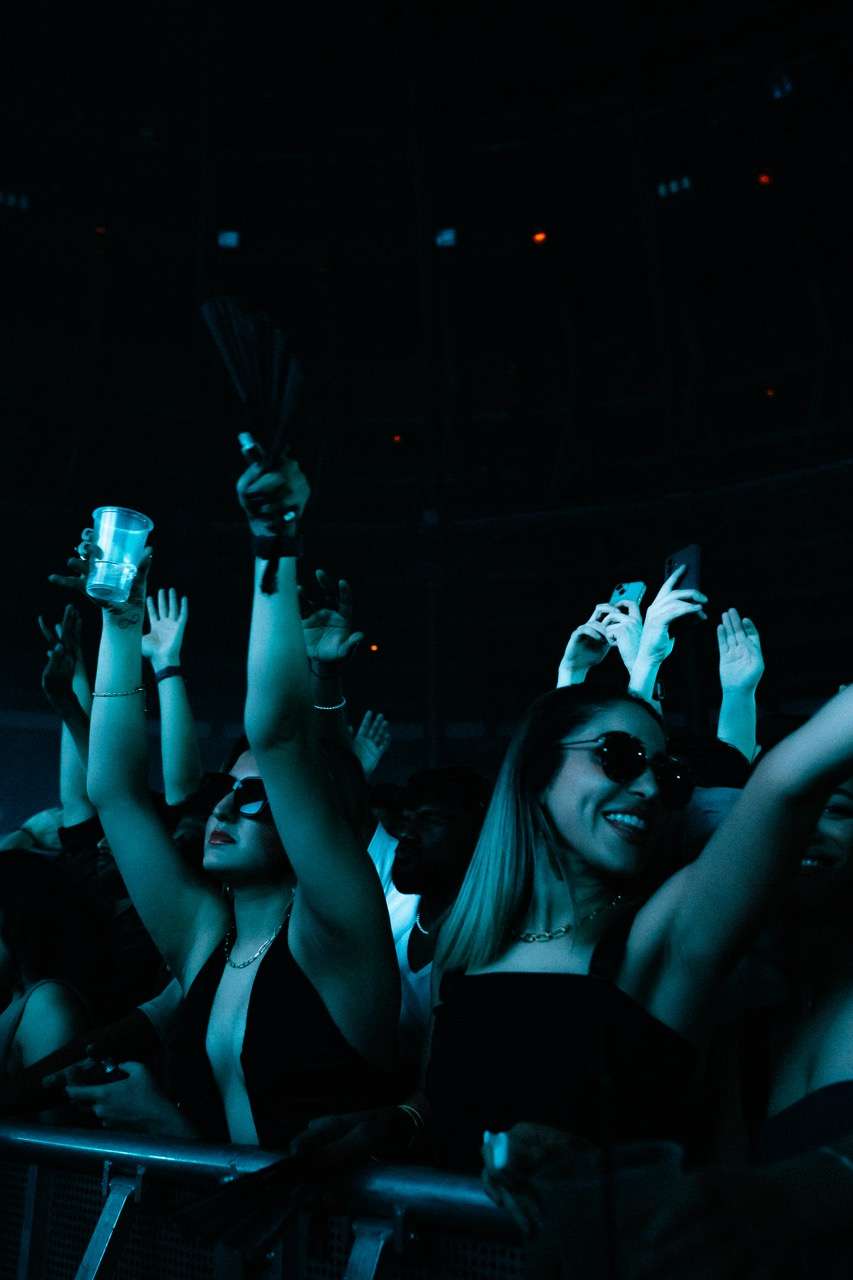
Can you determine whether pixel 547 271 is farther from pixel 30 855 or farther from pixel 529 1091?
pixel 529 1091

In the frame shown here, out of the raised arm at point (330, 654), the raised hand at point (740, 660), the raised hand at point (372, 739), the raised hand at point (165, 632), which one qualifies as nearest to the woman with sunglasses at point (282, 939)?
the raised arm at point (330, 654)

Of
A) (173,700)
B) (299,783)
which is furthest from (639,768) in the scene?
(173,700)

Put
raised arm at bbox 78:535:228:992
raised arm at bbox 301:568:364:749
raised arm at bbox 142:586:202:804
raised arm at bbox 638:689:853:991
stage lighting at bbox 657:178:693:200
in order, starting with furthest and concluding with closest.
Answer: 1. stage lighting at bbox 657:178:693:200
2. raised arm at bbox 142:586:202:804
3. raised arm at bbox 301:568:364:749
4. raised arm at bbox 78:535:228:992
5. raised arm at bbox 638:689:853:991

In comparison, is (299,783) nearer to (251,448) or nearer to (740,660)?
(251,448)

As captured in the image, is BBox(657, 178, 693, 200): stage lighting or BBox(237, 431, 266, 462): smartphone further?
BBox(657, 178, 693, 200): stage lighting

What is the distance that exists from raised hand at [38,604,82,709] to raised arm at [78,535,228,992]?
0.86m

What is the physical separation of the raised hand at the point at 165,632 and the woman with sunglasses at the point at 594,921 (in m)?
1.42

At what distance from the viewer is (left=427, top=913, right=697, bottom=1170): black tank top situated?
1314mm

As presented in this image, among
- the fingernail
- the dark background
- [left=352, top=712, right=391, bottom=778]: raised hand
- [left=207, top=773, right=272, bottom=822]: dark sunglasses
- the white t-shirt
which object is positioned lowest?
the white t-shirt

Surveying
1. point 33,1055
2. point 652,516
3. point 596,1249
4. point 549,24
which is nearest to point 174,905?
point 33,1055

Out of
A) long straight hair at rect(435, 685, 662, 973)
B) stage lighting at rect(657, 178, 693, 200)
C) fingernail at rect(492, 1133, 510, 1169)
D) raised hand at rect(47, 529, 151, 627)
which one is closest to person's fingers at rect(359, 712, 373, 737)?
raised hand at rect(47, 529, 151, 627)

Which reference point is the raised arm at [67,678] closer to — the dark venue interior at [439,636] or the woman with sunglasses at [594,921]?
the dark venue interior at [439,636]

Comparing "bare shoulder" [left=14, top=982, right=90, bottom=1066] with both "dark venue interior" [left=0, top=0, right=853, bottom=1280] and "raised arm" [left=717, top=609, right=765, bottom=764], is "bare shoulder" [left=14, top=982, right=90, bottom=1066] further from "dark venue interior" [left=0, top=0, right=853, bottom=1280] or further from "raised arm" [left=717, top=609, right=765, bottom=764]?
"raised arm" [left=717, top=609, right=765, bottom=764]

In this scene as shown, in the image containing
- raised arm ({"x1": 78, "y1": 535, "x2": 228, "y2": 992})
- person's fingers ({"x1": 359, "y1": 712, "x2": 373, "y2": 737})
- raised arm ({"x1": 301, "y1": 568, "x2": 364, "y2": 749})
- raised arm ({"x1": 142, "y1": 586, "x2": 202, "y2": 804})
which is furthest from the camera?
person's fingers ({"x1": 359, "y1": 712, "x2": 373, "y2": 737})
